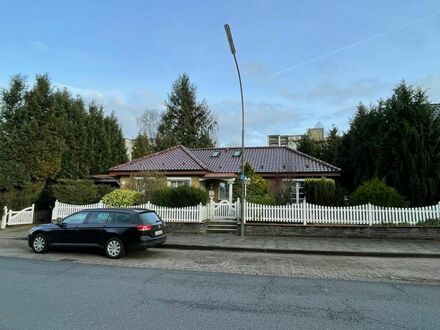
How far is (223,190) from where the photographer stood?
1059 inches

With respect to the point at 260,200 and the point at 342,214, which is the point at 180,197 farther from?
the point at 342,214

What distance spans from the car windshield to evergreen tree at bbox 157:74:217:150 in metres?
38.0

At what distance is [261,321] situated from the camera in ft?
17.7

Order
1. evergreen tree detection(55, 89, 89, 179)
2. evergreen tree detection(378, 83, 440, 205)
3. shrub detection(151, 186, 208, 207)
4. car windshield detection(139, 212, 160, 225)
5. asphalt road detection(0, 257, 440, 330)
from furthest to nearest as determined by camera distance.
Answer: evergreen tree detection(55, 89, 89, 179) → shrub detection(151, 186, 208, 207) → evergreen tree detection(378, 83, 440, 205) → car windshield detection(139, 212, 160, 225) → asphalt road detection(0, 257, 440, 330)

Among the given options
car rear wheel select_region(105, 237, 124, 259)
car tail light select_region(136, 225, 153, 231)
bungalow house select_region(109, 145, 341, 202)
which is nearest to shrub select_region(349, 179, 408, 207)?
bungalow house select_region(109, 145, 341, 202)

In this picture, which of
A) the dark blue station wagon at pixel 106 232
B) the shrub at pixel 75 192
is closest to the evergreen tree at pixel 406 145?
the dark blue station wagon at pixel 106 232

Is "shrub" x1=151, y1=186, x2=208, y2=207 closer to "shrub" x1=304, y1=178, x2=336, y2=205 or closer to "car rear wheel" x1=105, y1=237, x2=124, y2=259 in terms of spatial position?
"shrub" x1=304, y1=178, x2=336, y2=205

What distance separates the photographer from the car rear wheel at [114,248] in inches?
456

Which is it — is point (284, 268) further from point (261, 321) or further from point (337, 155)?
point (337, 155)

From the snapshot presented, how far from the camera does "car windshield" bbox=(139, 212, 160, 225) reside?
1188cm

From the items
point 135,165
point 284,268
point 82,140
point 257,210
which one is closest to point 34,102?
point 82,140

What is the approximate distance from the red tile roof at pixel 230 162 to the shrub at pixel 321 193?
6091mm

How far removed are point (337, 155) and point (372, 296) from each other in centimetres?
2448

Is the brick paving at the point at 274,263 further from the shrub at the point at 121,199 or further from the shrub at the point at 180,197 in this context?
the shrub at the point at 121,199
